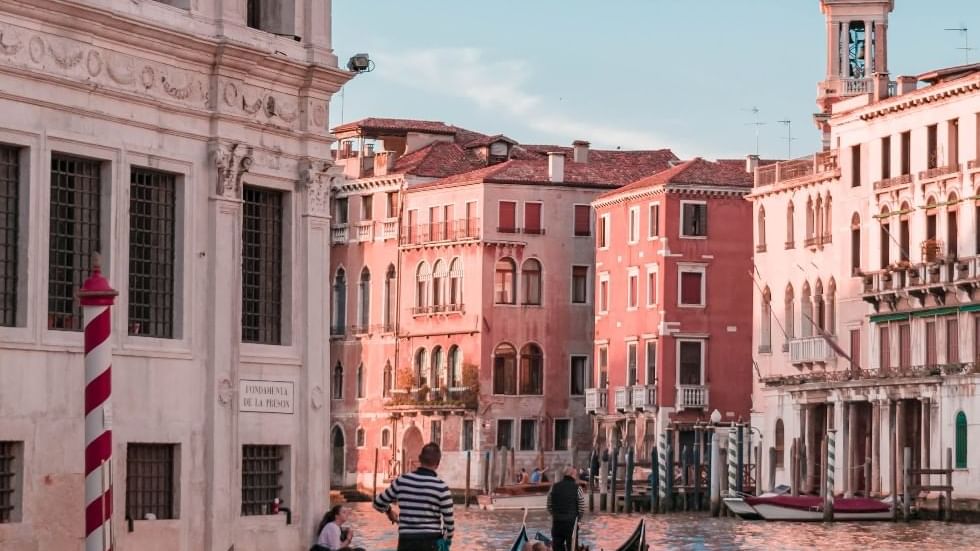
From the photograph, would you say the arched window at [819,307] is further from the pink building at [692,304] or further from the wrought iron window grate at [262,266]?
the wrought iron window grate at [262,266]

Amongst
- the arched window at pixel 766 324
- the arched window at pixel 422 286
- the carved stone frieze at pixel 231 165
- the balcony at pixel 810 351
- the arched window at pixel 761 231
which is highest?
the arched window at pixel 761 231

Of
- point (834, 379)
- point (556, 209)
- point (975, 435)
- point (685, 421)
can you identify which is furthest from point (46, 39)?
point (556, 209)

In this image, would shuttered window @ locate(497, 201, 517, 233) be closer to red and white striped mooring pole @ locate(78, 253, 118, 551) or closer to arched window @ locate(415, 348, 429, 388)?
arched window @ locate(415, 348, 429, 388)

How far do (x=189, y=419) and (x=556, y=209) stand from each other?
46008 millimetres

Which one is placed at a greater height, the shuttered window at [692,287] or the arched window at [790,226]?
the arched window at [790,226]

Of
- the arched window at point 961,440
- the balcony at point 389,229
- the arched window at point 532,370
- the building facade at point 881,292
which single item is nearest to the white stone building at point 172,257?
the arched window at point 961,440

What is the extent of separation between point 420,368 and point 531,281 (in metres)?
4.15

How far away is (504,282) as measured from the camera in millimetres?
67312

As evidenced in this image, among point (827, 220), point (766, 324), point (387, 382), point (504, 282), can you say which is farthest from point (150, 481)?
point (387, 382)

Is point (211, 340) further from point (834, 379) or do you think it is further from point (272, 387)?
point (834, 379)

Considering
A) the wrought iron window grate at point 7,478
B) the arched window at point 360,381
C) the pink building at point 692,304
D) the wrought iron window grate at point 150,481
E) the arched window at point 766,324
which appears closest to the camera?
the wrought iron window grate at point 7,478

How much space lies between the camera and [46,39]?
780 inches

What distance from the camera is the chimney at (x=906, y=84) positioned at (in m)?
52.2

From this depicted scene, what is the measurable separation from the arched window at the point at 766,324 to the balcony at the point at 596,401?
7.42m
